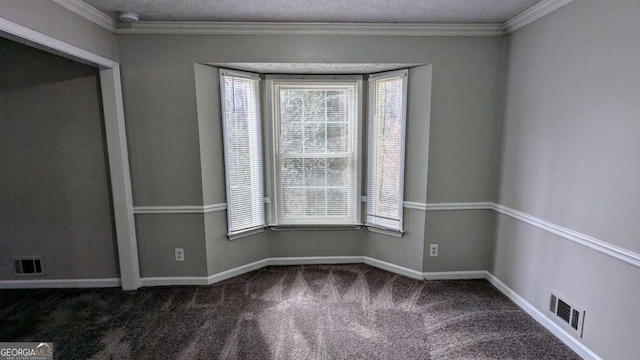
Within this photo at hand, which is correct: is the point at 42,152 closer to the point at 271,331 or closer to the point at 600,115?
the point at 271,331

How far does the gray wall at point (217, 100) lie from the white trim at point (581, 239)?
42 centimetres

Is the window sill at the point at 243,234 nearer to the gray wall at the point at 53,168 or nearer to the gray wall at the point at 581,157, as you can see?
the gray wall at the point at 53,168

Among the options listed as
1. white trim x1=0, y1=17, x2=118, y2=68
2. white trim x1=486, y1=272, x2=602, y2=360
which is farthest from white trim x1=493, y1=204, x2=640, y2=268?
white trim x1=0, y1=17, x2=118, y2=68

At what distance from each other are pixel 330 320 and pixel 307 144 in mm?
1684

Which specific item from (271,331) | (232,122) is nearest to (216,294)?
(271,331)

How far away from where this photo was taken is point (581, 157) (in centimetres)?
194

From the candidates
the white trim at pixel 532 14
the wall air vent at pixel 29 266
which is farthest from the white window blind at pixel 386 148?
the wall air vent at pixel 29 266

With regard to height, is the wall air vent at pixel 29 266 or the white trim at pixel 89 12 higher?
→ the white trim at pixel 89 12

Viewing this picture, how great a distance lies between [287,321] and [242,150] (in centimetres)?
162

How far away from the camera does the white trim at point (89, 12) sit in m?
2.09

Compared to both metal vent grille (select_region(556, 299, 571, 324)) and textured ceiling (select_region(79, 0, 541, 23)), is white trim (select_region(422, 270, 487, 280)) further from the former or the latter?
textured ceiling (select_region(79, 0, 541, 23))

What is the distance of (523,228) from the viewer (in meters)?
2.49

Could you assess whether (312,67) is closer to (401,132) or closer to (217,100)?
(217,100)

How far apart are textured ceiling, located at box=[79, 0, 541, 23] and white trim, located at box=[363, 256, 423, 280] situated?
2.32 meters
